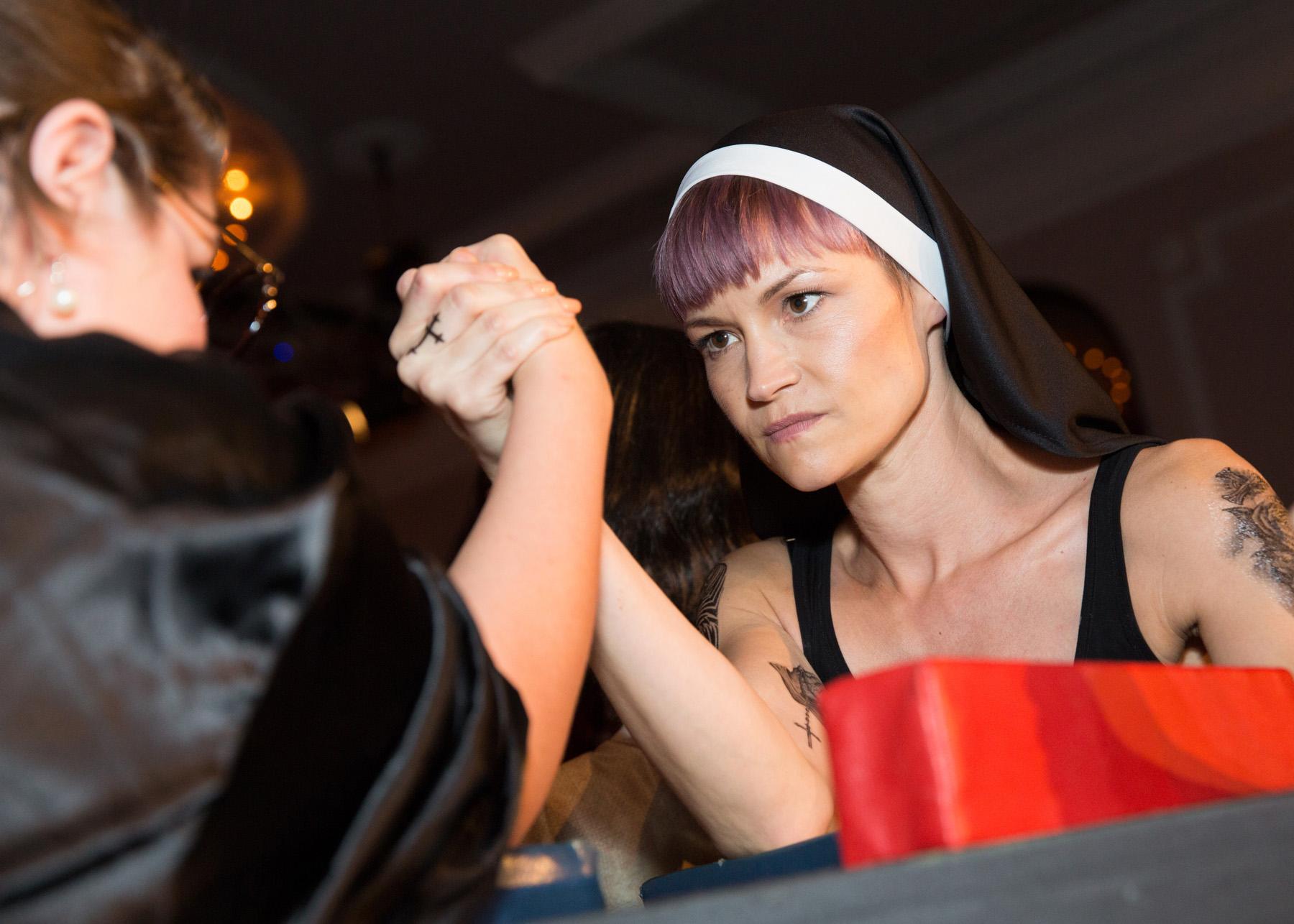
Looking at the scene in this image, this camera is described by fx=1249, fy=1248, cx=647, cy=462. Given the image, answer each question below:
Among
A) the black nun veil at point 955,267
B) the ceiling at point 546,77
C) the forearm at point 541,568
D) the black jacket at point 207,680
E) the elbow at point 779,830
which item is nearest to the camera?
the black jacket at point 207,680

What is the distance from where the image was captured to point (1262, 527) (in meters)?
1.61

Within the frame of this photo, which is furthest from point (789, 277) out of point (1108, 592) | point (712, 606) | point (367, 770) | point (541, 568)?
point (367, 770)

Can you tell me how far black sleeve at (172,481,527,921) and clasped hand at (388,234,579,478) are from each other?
0.34m

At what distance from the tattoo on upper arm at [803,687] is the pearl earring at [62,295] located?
3.49 ft

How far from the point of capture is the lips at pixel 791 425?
73.2 inches

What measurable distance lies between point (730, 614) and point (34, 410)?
135cm

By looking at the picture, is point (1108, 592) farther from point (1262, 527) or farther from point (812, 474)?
point (812, 474)

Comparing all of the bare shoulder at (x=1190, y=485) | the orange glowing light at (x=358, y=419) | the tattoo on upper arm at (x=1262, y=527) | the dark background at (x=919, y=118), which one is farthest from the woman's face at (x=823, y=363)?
the orange glowing light at (x=358, y=419)

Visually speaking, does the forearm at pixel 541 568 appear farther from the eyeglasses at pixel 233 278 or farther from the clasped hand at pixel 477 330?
the eyeglasses at pixel 233 278

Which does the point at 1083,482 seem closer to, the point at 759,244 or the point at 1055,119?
the point at 759,244

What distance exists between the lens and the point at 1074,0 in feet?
18.1

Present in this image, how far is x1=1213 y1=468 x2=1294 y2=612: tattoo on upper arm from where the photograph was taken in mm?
1553

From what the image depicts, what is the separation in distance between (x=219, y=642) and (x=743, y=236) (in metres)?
1.29

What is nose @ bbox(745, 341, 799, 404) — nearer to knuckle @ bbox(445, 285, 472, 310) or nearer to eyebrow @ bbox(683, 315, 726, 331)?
eyebrow @ bbox(683, 315, 726, 331)
